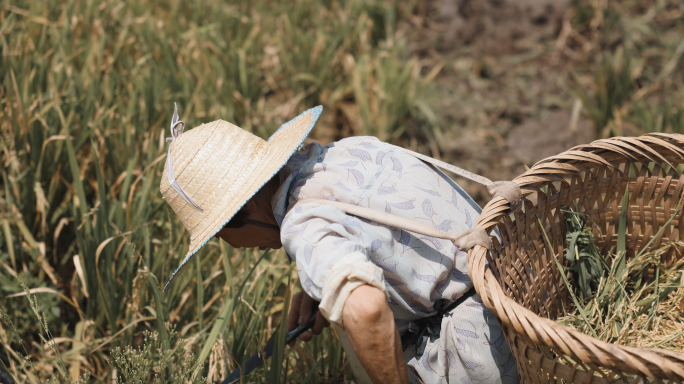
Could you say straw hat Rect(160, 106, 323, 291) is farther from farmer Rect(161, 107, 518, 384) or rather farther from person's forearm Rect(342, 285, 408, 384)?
person's forearm Rect(342, 285, 408, 384)

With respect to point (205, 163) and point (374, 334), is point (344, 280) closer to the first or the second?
point (374, 334)

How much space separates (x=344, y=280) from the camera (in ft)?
3.34

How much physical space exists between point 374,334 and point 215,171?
0.52 metres

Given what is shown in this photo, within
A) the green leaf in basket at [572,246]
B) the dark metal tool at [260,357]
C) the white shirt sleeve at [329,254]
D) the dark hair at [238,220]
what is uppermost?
the white shirt sleeve at [329,254]

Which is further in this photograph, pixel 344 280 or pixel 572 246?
pixel 572 246

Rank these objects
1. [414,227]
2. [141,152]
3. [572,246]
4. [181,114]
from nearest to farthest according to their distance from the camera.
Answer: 1. [414,227]
2. [572,246]
3. [141,152]
4. [181,114]

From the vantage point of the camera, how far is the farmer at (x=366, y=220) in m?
1.15

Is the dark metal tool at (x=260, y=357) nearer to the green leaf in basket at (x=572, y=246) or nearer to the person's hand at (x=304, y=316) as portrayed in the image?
the person's hand at (x=304, y=316)

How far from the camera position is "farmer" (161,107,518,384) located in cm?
115

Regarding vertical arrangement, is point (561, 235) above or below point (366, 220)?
below

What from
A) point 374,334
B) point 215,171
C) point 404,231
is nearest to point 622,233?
point 404,231

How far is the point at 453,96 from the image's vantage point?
3566mm

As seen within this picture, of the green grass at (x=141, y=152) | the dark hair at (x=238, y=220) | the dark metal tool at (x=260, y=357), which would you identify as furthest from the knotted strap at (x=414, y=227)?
the dark metal tool at (x=260, y=357)

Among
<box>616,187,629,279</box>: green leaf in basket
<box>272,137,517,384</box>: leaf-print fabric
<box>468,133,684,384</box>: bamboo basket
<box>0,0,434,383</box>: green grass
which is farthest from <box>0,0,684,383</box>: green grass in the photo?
<box>616,187,629,279</box>: green leaf in basket
